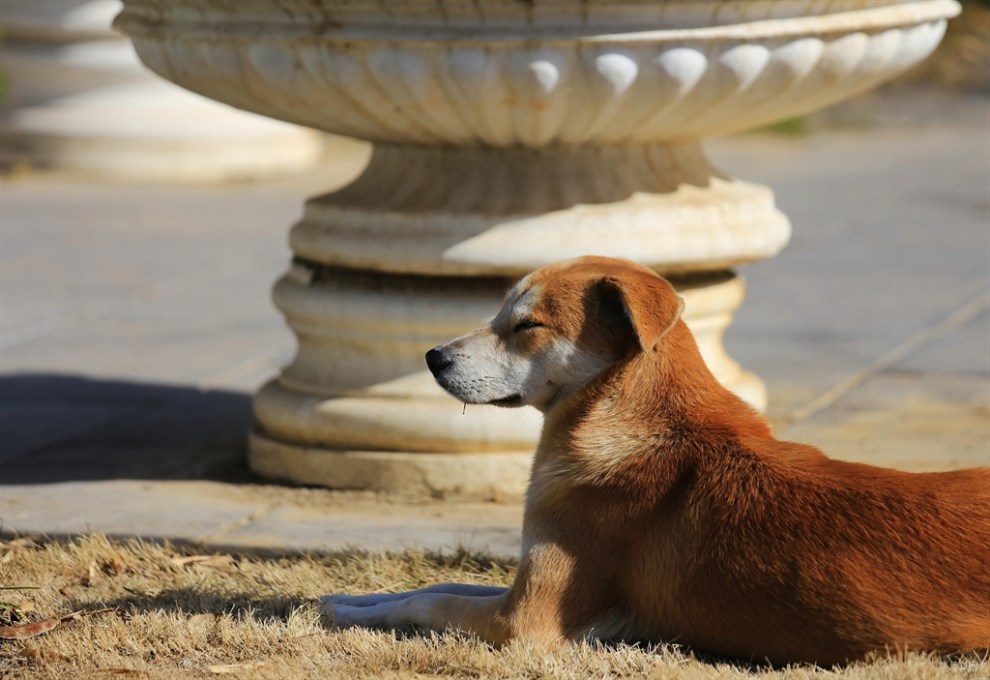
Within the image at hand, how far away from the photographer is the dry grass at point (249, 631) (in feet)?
9.82

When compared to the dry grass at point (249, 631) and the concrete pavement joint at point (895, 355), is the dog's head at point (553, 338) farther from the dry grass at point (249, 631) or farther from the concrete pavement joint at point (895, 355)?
the concrete pavement joint at point (895, 355)

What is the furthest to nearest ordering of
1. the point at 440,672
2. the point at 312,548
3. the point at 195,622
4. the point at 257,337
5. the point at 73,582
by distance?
1. the point at 257,337
2. the point at 312,548
3. the point at 73,582
4. the point at 195,622
5. the point at 440,672

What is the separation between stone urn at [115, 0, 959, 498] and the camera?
4043mm

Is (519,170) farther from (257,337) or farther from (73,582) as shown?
(257,337)

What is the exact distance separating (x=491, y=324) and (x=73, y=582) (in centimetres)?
125

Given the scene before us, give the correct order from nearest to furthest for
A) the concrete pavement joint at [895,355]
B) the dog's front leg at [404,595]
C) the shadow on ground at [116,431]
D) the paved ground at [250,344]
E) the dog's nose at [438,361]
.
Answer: the dog's nose at [438,361] < the dog's front leg at [404,595] < the paved ground at [250,344] < the shadow on ground at [116,431] < the concrete pavement joint at [895,355]

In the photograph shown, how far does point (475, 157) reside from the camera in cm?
462

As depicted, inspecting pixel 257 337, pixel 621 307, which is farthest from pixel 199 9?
pixel 257 337

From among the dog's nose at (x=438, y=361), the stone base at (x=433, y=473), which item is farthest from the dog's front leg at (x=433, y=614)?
the stone base at (x=433, y=473)

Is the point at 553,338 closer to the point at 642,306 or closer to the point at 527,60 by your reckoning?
the point at 642,306

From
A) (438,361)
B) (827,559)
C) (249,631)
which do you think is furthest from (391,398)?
(827,559)

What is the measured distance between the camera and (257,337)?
6848 mm

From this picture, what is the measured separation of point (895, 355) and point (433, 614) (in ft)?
11.7

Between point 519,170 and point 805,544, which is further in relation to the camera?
point 519,170
